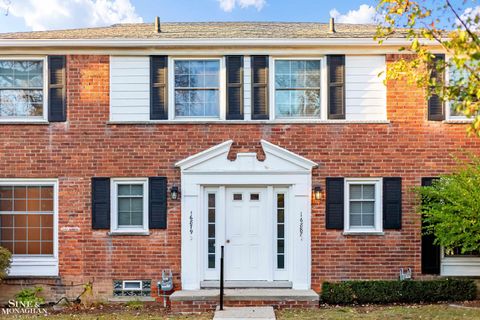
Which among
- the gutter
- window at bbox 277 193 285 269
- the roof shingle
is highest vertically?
the roof shingle

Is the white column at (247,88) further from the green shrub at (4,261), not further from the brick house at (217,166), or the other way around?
the green shrub at (4,261)

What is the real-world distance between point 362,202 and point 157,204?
436cm

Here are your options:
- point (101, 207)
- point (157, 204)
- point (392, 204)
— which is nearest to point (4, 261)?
point (101, 207)

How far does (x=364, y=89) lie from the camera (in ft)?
31.4

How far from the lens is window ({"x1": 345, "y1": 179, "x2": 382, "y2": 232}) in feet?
31.5

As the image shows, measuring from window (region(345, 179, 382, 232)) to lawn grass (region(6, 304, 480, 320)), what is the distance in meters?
1.70

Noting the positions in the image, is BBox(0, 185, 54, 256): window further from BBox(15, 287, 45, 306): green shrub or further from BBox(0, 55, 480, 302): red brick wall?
BBox(15, 287, 45, 306): green shrub

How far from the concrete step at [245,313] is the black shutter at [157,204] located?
87.4 inches

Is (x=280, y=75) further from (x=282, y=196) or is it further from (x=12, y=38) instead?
(x=12, y=38)

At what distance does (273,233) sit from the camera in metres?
9.58

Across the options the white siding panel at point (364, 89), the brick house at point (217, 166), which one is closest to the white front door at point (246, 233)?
the brick house at point (217, 166)

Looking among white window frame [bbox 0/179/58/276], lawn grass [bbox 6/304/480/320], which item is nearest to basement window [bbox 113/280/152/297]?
lawn grass [bbox 6/304/480/320]

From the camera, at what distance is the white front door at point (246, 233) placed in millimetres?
9570

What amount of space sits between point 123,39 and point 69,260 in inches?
188
